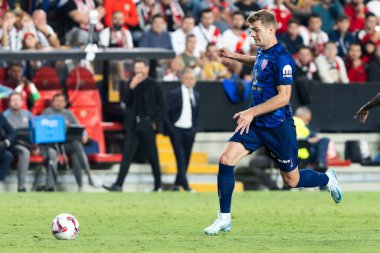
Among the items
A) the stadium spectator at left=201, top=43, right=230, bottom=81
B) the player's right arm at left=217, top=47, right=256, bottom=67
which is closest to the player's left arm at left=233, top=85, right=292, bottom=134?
the player's right arm at left=217, top=47, right=256, bottom=67

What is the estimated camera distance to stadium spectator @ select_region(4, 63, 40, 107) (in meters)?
21.8

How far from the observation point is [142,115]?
21609 millimetres

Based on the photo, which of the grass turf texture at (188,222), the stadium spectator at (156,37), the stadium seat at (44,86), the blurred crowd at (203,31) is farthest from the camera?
the stadium spectator at (156,37)

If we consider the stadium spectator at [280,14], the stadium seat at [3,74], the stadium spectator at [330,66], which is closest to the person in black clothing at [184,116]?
the stadium seat at [3,74]

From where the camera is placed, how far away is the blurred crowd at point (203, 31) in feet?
74.3

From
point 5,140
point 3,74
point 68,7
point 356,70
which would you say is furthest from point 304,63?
point 5,140

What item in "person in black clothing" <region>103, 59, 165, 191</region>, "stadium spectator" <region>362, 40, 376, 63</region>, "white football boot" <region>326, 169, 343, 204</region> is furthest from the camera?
"stadium spectator" <region>362, 40, 376, 63</region>

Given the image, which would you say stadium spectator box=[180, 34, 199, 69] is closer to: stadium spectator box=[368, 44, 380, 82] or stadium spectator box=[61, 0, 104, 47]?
stadium spectator box=[61, 0, 104, 47]

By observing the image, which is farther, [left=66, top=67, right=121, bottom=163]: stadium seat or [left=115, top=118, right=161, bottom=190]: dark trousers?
[left=66, top=67, right=121, bottom=163]: stadium seat

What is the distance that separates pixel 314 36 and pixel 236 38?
2.16 meters

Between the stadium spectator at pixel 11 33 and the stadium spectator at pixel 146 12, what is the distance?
2.94m

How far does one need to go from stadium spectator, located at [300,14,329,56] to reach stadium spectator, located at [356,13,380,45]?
38.3 inches

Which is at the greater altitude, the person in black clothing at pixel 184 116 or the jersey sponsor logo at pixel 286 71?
the jersey sponsor logo at pixel 286 71

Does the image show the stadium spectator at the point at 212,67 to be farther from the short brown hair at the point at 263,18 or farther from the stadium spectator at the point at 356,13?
the short brown hair at the point at 263,18
